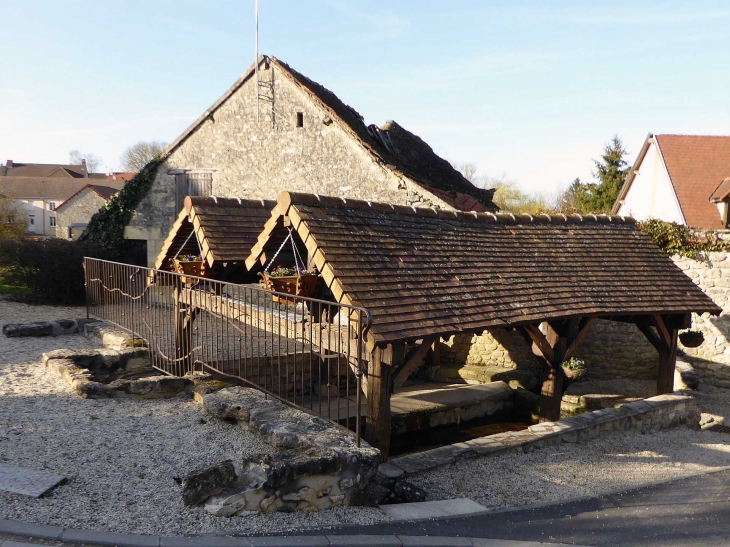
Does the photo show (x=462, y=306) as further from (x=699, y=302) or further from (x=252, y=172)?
(x=252, y=172)

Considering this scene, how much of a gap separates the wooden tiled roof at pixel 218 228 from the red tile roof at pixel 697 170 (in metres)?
15.5

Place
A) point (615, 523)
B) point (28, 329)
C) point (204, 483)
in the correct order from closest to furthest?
point (204, 483) → point (615, 523) → point (28, 329)

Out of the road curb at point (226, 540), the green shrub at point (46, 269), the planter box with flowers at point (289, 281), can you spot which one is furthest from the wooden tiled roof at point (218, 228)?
the green shrub at point (46, 269)

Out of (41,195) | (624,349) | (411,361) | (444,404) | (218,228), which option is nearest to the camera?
(411,361)

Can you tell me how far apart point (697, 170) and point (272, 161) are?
15434mm

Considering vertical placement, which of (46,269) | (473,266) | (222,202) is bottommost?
(46,269)

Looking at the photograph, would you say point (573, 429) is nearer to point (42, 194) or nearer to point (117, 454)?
point (117, 454)

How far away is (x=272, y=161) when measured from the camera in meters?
14.5

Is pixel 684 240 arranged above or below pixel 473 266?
above

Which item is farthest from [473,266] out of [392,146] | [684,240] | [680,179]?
[680,179]

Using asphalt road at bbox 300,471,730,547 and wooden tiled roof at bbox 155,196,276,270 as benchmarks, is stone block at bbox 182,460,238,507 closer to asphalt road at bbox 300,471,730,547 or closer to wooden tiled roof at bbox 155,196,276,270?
asphalt road at bbox 300,471,730,547

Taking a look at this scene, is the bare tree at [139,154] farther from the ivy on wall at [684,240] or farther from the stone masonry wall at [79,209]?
the ivy on wall at [684,240]

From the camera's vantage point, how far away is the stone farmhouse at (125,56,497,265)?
12.7 meters

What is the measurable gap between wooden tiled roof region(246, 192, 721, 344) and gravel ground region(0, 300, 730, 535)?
161 cm
